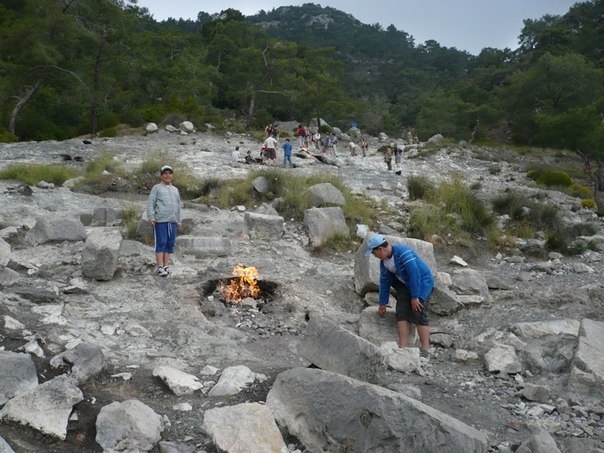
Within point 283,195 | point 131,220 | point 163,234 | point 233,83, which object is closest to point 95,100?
point 233,83

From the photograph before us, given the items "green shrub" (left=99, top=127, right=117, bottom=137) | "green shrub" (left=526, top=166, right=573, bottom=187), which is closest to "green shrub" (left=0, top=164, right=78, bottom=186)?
"green shrub" (left=99, top=127, right=117, bottom=137)

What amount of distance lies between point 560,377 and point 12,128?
916 inches

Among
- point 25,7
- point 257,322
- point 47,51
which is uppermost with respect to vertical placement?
point 25,7

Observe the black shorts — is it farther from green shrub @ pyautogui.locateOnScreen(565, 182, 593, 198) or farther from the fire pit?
green shrub @ pyautogui.locateOnScreen(565, 182, 593, 198)

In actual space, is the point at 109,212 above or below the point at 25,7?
below

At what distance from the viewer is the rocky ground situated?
3668mm

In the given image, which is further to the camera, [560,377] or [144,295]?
[144,295]

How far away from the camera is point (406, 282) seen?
5.20 metres

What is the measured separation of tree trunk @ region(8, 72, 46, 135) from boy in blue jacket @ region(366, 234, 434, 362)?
21394 millimetres

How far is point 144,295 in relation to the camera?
19.3 ft

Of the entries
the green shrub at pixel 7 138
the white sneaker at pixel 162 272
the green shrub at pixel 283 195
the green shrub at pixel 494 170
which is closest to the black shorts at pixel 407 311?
the white sneaker at pixel 162 272

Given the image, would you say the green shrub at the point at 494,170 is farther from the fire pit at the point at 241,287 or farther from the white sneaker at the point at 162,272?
the white sneaker at the point at 162,272

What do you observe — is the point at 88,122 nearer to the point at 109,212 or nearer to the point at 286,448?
the point at 109,212

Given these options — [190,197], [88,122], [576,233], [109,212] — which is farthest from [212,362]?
[88,122]
